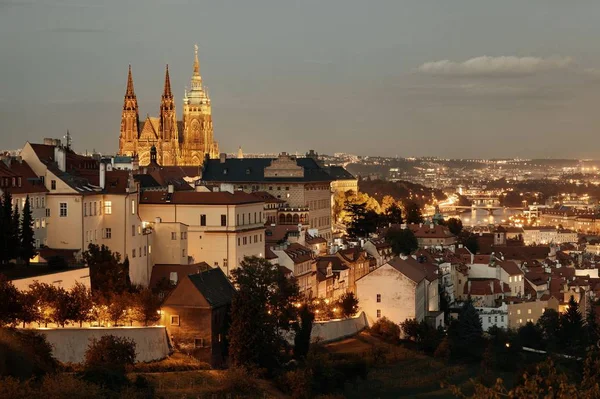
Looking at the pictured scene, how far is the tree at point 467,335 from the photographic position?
166 ft

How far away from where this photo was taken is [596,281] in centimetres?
7525

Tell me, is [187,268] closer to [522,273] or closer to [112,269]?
[112,269]

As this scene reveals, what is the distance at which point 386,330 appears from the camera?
48781 mm

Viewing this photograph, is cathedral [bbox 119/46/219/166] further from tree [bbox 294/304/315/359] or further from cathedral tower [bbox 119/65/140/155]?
tree [bbox 294/304/315/359]

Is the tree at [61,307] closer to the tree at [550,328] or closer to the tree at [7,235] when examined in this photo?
the tree at [7,235]

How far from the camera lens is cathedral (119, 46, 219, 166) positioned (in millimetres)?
129875

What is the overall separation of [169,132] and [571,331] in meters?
82.9

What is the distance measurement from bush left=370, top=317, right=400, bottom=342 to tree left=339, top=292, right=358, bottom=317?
1089 mm

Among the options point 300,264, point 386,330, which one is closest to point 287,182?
point 300,264

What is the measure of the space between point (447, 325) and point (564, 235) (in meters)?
94.9

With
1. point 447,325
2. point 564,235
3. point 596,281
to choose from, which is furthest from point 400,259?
point 564,235

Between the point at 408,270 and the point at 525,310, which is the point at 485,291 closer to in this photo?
the point at 525,310

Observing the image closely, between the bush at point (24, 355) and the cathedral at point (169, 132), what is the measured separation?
93525 mm

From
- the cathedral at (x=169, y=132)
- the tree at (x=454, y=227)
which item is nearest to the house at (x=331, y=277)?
the tree at (x=454, y=227)
